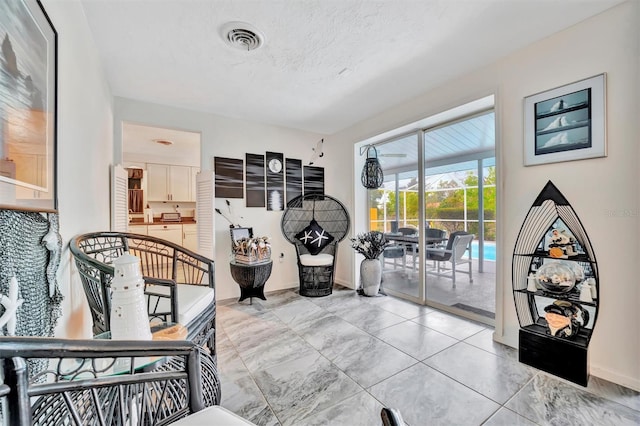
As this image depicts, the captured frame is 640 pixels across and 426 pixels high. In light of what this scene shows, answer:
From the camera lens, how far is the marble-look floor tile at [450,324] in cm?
251

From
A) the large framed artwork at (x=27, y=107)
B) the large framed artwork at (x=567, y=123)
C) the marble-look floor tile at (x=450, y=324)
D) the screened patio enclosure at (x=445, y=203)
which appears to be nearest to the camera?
the large framed artwork at (x=27, y=107)

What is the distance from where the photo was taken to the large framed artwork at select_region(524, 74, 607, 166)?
1806mm

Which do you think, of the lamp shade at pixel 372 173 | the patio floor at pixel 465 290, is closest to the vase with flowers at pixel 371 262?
the patio floor at pixel 465 290

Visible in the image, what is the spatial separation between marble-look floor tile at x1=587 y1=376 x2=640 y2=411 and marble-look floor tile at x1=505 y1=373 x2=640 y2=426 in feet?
0.16

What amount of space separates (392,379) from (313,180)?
3118mm

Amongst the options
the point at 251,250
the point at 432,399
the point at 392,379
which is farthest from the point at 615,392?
the point at 251,250

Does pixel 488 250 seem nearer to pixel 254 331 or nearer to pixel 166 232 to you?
pixel 254 331

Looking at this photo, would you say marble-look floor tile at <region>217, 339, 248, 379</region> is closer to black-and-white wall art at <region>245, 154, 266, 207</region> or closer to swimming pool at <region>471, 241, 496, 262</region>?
black-and-white wall art at <region>245, 154, 266, 207</region>

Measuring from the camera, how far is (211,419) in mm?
826

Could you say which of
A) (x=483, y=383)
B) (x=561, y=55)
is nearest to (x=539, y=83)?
(x=561, y=55)

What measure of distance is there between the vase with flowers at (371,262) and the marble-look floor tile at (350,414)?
2044mm

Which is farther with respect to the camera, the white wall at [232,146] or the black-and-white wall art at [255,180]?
the black-and-white wall art at [255,180]

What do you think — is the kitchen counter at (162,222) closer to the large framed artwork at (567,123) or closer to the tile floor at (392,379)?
the tile floor at (392,379)

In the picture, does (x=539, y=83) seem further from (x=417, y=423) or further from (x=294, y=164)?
(x=294, y=164)
